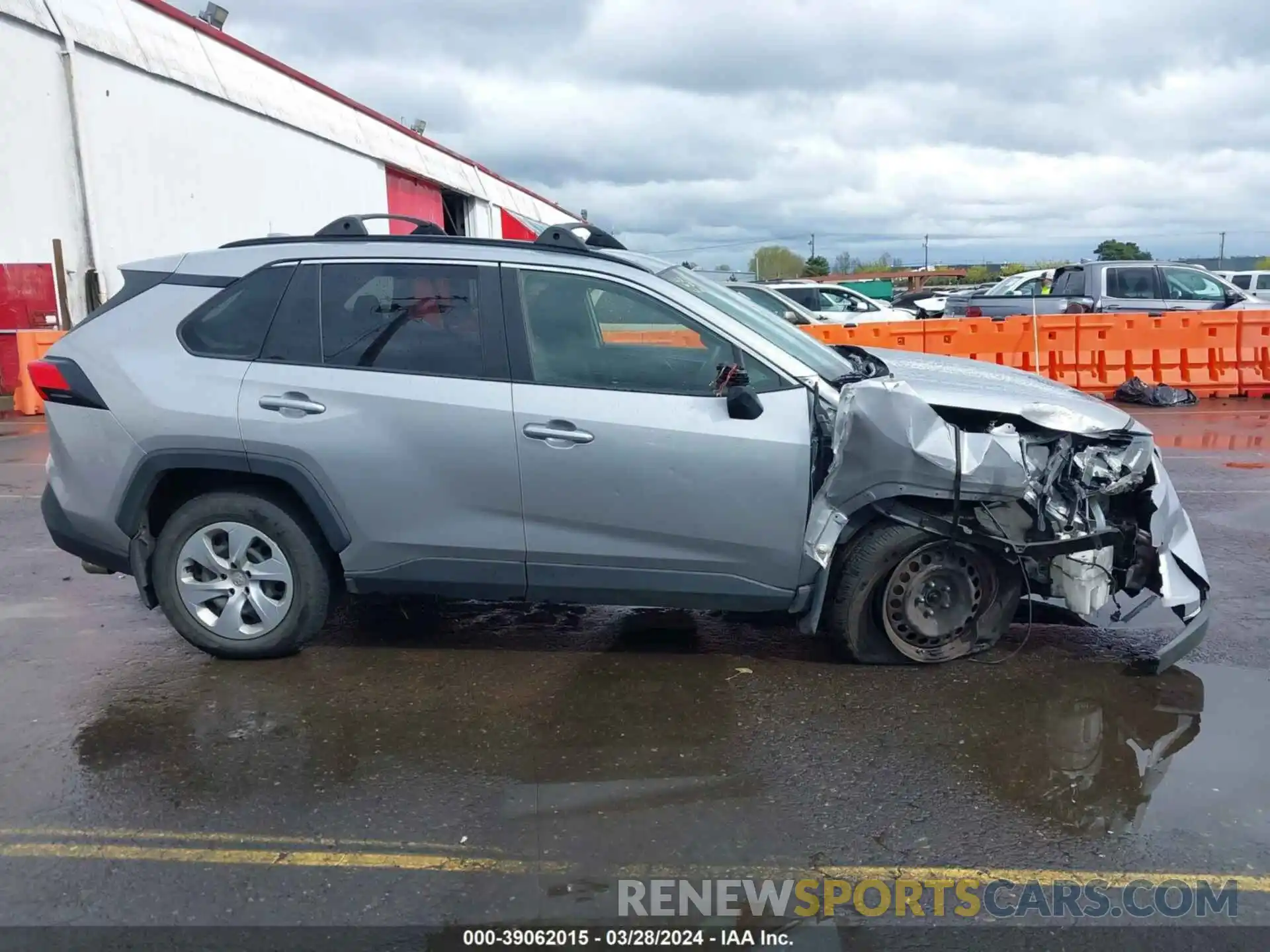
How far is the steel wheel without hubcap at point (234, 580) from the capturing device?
15.3 ft

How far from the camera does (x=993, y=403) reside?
454 cm

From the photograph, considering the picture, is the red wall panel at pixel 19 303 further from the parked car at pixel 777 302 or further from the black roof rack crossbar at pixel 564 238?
the black roof rack crossbar at pixel 564 238

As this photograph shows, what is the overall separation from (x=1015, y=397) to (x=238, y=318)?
353cm

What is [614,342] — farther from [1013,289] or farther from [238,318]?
[1013,289]

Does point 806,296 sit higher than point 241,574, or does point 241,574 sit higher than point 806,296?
point 806,296

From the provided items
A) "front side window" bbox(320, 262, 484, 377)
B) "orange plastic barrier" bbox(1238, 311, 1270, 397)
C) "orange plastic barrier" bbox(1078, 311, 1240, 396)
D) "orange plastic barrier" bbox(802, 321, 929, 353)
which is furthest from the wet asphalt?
"orange plastic barrier" bbox(1238, 311, 1270, 397)

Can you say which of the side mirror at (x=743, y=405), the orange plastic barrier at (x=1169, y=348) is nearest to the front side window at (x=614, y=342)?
the side mirror at (x=743, y=405)

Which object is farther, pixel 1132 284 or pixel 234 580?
pixel 1132 284

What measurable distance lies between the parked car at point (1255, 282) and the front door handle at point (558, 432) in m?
22.4

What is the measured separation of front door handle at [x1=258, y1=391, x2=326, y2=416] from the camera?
177 inches

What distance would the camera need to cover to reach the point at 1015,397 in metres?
4.62

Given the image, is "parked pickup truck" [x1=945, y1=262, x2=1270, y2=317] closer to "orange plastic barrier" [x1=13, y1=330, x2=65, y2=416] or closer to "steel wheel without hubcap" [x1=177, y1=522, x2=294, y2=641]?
"steel wheel without hubcap" [x1=177, y1=522, x2=294, y2=641]

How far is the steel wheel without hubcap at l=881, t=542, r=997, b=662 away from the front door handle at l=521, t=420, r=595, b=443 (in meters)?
1.49

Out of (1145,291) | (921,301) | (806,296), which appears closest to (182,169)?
(806,296)
